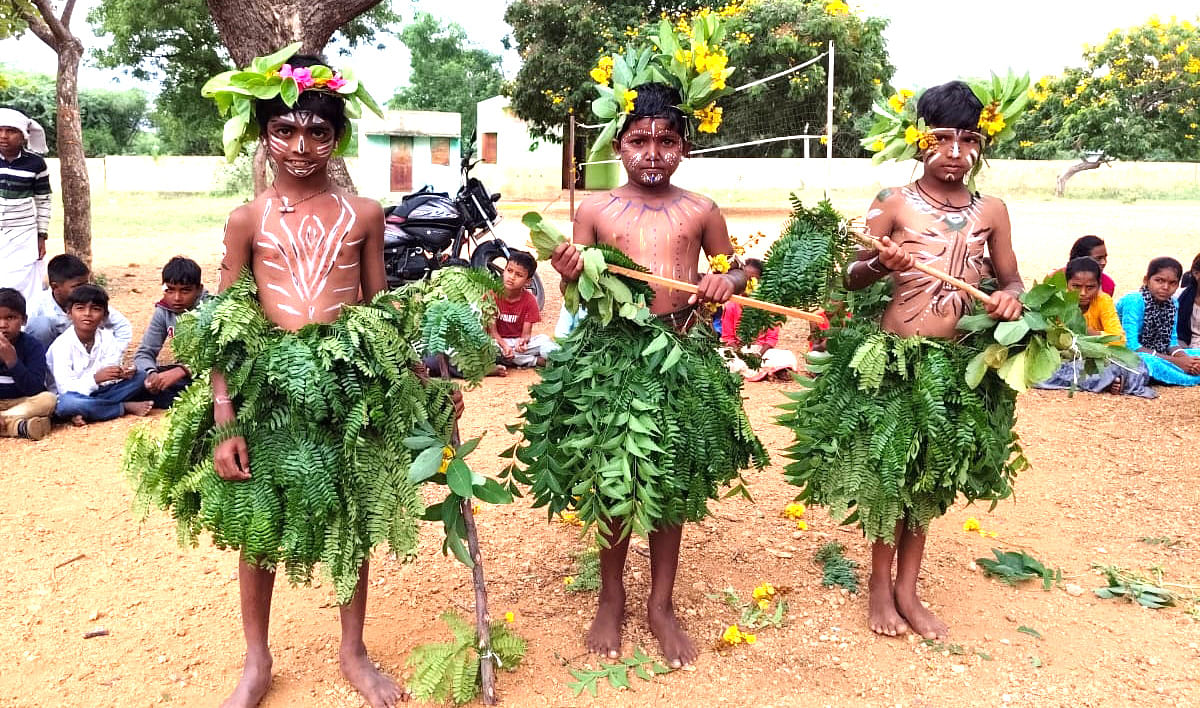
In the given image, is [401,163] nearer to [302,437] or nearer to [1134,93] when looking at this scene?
[1134,93]

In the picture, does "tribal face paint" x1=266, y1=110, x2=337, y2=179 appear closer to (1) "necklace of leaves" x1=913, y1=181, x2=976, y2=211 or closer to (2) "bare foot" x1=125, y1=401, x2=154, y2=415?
(1) "necklace of leaves" x1=913, y1=181, x2=976, y2=211

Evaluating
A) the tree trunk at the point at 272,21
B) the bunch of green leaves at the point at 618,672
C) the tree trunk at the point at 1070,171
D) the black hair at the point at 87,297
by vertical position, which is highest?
the tree trunk at the point at 1070,171

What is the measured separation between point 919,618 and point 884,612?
125mm

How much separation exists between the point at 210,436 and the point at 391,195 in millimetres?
25522

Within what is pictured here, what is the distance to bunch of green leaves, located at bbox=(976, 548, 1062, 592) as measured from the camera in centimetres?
368

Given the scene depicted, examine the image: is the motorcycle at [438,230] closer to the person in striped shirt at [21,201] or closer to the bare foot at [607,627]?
the person in striped shirt at [21,201]

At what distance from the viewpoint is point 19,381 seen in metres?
5.39

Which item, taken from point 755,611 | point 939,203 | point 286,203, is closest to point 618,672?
point 755,611

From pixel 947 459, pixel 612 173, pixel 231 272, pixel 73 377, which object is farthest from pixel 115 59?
pixel 947 459

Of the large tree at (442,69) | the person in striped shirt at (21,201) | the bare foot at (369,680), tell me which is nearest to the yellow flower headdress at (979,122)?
the bare foot at (369,680)

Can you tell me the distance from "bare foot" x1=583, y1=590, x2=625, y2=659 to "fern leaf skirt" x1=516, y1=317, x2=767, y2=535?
32cm

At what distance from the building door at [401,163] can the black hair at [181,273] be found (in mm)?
22212

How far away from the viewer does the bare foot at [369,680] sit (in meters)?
2.80

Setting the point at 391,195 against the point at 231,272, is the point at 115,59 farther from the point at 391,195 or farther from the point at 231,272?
the point at 231,272
